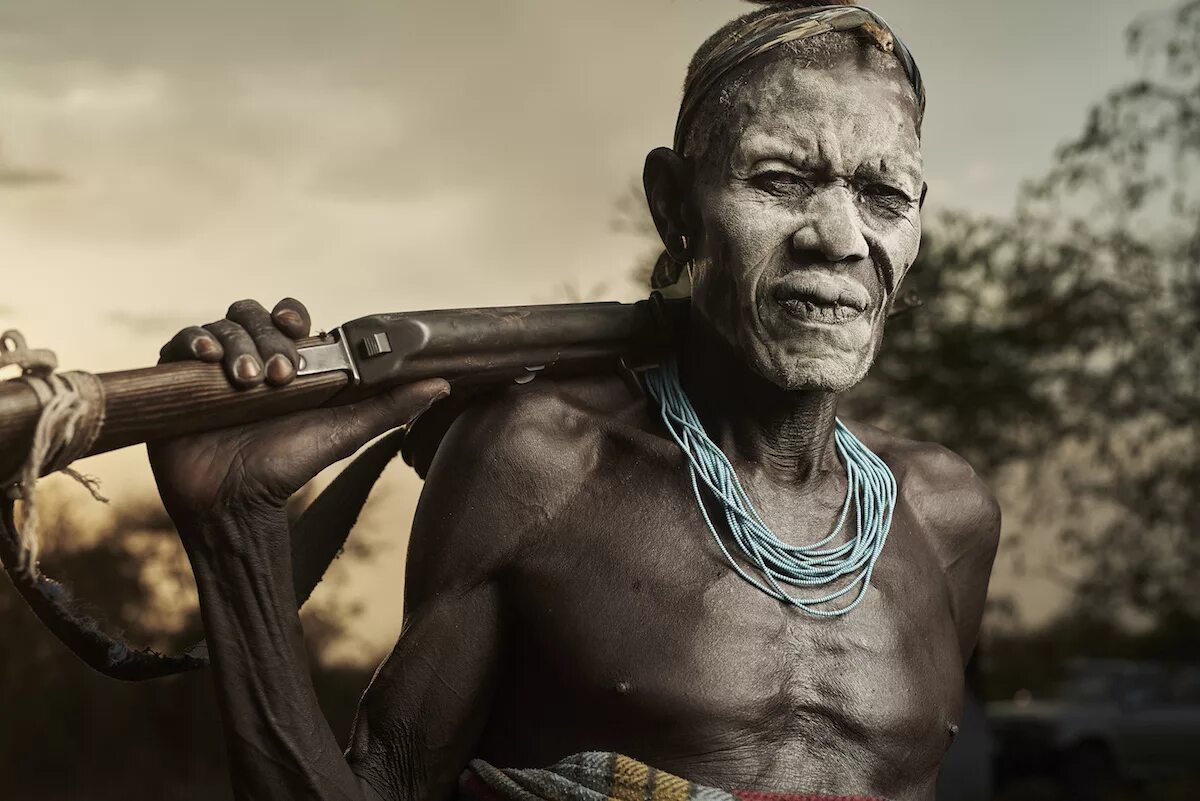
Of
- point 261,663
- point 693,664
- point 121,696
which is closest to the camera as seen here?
point 261,663

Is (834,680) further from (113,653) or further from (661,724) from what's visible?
(113,653)

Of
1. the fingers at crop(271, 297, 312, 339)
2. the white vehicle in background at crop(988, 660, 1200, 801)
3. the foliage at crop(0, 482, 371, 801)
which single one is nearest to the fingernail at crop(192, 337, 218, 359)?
the fingers at crop(271, 297, 312, 339)

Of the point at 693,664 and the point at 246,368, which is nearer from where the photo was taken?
the point at 246,368

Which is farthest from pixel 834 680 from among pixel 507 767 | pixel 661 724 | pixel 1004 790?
pixel 1004 790

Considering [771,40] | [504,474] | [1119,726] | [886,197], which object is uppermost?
[771,40]

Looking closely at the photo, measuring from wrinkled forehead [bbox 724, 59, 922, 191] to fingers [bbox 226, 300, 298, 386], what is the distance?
74 centimetres

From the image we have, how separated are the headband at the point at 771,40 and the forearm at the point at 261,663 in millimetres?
968

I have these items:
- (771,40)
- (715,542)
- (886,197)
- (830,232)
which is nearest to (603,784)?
(715,542)

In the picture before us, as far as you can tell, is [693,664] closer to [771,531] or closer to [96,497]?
[771,531]

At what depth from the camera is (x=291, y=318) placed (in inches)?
81.7

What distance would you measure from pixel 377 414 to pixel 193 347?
0.29 metres

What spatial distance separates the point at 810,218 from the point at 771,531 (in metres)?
0.49

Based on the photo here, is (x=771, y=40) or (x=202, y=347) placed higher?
(x=771, y=40)

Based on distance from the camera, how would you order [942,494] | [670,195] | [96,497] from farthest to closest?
[942,494] < [670,195] < [96,497]
